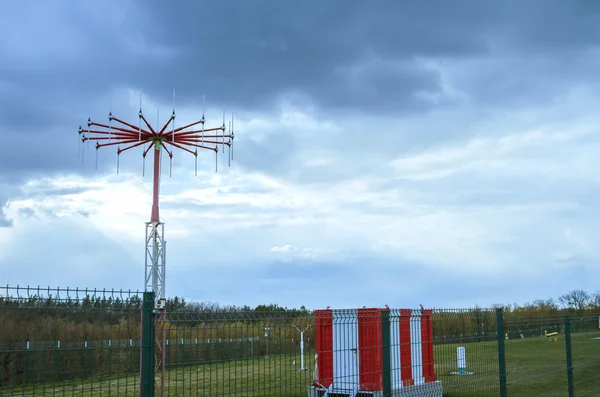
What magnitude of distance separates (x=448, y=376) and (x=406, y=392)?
2714 millimetres

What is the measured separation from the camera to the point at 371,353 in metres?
12.3

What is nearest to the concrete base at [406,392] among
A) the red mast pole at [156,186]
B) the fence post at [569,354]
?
the fence post at [569,354]

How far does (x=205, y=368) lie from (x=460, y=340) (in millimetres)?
5858

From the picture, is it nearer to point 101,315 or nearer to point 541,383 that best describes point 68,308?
point 101,315

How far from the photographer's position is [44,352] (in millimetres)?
6352

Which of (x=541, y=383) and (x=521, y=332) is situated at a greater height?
(x=521, y=332)

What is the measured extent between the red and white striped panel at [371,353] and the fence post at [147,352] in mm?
4194

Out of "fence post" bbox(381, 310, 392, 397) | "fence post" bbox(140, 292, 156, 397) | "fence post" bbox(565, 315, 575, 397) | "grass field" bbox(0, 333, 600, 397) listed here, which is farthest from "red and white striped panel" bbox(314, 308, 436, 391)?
"fence post" bbox(140, 292, 156, 397)

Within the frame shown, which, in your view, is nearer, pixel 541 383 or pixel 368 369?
pixel 368 369

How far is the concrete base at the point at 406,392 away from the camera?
36.3 feet

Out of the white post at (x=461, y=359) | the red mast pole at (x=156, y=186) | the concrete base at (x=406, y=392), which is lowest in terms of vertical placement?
the concrete base at (x=406, y=392)

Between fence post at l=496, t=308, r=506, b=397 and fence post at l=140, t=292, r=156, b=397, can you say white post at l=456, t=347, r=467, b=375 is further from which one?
fence post at l=140, t=292, r=156, b=397

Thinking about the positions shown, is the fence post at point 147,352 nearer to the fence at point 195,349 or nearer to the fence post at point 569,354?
the fence at point 195,349

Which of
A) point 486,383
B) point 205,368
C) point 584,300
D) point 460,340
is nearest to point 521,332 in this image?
point 486,383
